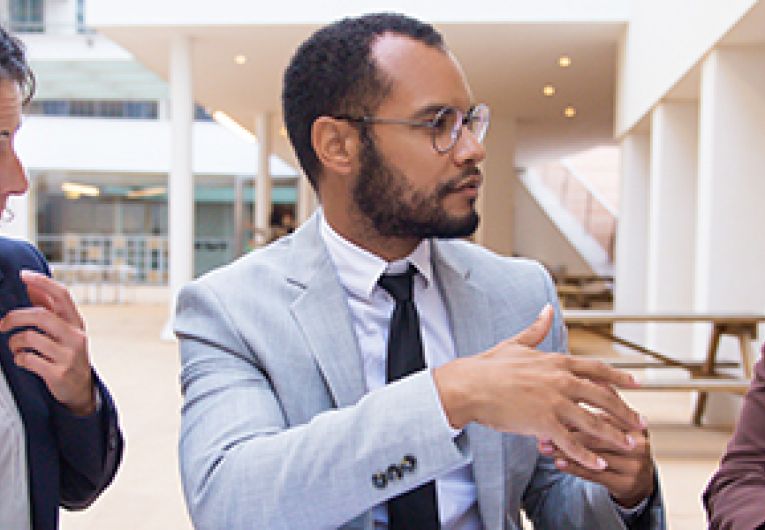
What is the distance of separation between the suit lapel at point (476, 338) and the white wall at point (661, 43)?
11.9 feet

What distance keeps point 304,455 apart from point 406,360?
33 cm

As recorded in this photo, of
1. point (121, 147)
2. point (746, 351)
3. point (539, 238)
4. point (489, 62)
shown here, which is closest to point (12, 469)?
point (746, 351)

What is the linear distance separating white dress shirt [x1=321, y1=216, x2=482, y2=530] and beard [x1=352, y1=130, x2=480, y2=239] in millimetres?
73

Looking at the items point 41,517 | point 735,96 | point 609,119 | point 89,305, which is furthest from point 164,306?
point 41,517

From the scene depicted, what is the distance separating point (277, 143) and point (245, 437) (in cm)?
A: 1978

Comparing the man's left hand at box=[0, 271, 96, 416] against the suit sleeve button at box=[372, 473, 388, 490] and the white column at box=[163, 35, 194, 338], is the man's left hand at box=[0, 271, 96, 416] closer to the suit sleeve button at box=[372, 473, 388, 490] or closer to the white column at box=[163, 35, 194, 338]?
the suit sleeve button at box=[372, 473, 388, 490]

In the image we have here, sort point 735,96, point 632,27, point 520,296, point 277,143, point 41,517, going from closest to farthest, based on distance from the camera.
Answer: point 41,517, point 520,296, point 735,96, point 632,27, point 277,143

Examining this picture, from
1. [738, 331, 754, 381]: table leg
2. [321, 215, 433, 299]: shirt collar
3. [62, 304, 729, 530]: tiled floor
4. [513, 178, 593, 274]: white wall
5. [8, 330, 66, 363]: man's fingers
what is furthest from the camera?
[513, 178, 593, 274]: white wall

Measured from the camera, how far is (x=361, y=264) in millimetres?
1321

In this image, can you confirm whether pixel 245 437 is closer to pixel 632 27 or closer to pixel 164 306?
pixel 632 27

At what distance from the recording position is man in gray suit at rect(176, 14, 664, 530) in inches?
36.3

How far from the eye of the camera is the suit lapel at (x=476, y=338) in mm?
1217

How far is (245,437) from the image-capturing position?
1048 mm

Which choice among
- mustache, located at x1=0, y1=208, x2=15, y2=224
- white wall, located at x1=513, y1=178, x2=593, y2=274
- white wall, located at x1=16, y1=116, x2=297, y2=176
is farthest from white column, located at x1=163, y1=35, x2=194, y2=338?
white wall, located at x1=16, y1=116, x2=297, y2=176
